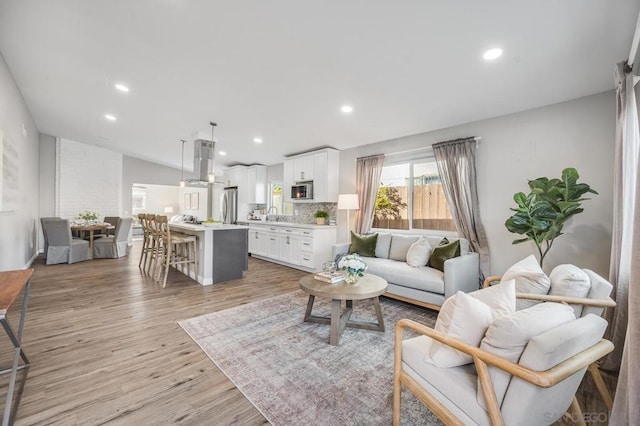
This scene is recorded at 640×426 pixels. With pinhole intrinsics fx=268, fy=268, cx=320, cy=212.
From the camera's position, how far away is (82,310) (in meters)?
3.26

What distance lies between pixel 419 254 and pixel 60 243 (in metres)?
7.34

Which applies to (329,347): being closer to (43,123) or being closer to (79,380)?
(79,380)

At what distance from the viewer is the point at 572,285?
1.82m

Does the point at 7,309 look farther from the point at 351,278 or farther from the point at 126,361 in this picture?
the point at 351,278

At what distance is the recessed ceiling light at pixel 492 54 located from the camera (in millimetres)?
2365

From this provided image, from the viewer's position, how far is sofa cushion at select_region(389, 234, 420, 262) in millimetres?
4121

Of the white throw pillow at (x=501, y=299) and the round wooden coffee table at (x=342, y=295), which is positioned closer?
the white throw pillow at (x=501, y=299)

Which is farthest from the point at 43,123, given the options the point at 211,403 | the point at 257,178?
the point at 211,403

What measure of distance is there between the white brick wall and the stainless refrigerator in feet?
11.5

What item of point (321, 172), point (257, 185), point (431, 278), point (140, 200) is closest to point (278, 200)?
point (257, 185)

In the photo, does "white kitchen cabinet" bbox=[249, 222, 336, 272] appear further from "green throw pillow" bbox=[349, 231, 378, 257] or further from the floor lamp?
"green throw pillow" bbox=[349, 231, 378, 257]

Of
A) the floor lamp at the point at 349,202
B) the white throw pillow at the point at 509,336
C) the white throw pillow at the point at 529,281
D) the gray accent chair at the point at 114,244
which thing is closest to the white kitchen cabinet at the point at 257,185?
the gray accent chair at the point at 114,244

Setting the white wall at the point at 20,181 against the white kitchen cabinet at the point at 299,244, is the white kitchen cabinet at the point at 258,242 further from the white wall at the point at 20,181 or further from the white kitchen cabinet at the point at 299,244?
the white wall at the point at 20,181

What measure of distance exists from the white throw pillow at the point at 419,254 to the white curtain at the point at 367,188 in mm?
1191
